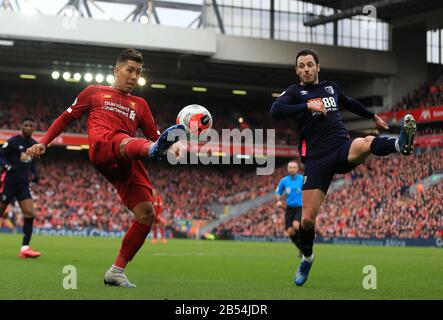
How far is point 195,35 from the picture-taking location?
38938 mm

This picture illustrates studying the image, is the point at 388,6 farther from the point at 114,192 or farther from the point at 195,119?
the point at 195,119

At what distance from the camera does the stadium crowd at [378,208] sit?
31.8 m

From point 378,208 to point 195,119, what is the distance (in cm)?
2950

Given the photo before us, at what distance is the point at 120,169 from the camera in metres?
7.61

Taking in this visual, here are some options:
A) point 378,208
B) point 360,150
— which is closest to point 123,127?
point 360,150

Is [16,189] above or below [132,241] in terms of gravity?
above

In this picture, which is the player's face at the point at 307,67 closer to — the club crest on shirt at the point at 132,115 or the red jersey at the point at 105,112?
the red jersey at the point at 105,112

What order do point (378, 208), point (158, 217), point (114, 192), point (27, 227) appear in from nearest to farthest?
point (27, 227) → point (158, 217) → point (378, 208) → point (114, 192)

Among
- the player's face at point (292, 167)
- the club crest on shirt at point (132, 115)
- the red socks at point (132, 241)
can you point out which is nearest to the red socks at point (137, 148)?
the club crest on shirt at point (132, 115)

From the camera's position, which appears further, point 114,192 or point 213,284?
point 114,192

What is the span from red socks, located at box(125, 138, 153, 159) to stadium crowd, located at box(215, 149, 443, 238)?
24877mm

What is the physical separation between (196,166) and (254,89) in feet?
24.0

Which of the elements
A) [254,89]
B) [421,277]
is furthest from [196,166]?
[421,277]

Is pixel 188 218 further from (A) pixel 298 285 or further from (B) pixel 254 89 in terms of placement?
(A) pixel 298 285
